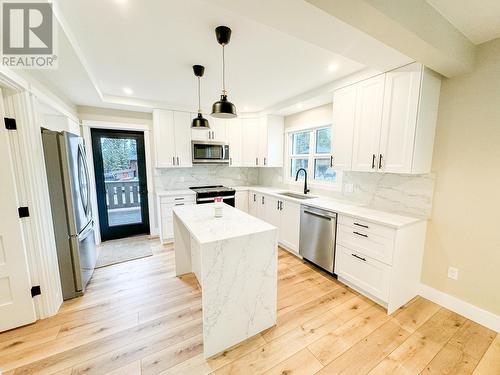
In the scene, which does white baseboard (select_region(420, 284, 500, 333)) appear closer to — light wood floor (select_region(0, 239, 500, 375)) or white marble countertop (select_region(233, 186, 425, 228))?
light wood floor (select_region(0, 239, 500, 375))

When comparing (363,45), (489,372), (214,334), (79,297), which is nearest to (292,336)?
(214,334)

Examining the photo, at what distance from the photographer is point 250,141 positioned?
177 inches

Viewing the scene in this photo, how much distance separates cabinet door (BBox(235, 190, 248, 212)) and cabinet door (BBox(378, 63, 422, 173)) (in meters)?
2.76

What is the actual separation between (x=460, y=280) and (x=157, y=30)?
375cm

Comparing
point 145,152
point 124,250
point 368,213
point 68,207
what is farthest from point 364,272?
point 145,152

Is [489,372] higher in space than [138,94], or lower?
lower

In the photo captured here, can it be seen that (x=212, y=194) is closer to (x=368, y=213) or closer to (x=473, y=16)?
(x=368, y=213)

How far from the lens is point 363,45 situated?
1702 mm

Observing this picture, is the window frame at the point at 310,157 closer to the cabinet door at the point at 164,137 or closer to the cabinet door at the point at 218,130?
the cabinet door at the point at 218,130

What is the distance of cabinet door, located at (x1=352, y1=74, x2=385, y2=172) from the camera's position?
7.52 feet

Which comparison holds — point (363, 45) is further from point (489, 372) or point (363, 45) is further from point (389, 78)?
point (489, 372)

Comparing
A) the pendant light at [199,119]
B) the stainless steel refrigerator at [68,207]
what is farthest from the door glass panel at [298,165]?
the stainless steel refrigerator at [68,207]

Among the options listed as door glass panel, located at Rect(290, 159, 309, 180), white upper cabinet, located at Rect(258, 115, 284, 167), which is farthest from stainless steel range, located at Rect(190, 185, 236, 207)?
door glass panel, located at Rect(290, 159, 309, 180)

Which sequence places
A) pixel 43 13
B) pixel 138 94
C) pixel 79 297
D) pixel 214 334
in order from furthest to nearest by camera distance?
pixel 138 94, pixel 79 297, pixel 214 334, pixel 43 13
